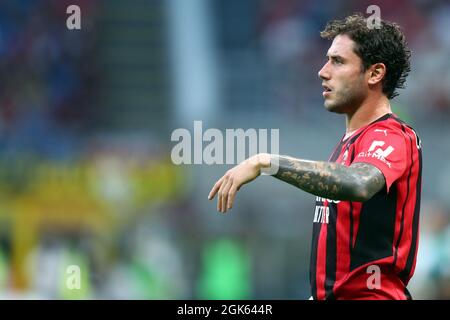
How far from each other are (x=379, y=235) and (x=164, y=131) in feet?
36.7

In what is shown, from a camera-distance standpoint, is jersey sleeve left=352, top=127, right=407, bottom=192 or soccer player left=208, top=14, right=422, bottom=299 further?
jersey sleeve left=352, top=127, right=407, bottom=192

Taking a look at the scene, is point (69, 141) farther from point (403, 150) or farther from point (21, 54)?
point (403, 150)

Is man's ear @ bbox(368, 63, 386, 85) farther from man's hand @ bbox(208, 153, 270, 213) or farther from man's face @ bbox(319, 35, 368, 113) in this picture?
man's hand @ bbox(208, 153, 270, 213)

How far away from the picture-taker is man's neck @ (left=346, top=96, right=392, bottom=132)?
4.54 meters

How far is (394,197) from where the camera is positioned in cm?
423

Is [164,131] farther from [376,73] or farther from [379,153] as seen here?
[379,153]

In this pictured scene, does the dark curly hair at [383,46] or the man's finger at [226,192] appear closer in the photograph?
the man's finger at [226,192]

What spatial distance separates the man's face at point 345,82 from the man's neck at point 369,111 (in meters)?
0.03

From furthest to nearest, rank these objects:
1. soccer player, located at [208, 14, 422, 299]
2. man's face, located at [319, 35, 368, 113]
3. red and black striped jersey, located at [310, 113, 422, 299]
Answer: man's face, located at [319, 35, 368, 113], red and black striped jersey, located at [310, 113, 422, 299], soccer player, located at [208, 14, 422, 299]

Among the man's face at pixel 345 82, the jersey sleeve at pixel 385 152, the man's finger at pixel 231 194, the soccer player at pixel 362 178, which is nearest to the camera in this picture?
the man's finger at pixel 231 194

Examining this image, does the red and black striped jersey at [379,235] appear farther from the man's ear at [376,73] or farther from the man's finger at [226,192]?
the man's finger at [226,192]

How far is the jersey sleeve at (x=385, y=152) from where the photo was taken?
13.2 ft

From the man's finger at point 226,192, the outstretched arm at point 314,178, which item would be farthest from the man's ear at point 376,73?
the man's finger at point 226,192

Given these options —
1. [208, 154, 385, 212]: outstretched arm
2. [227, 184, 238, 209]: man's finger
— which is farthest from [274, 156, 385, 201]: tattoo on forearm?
[227, 184, 238, 209]: man's finger
